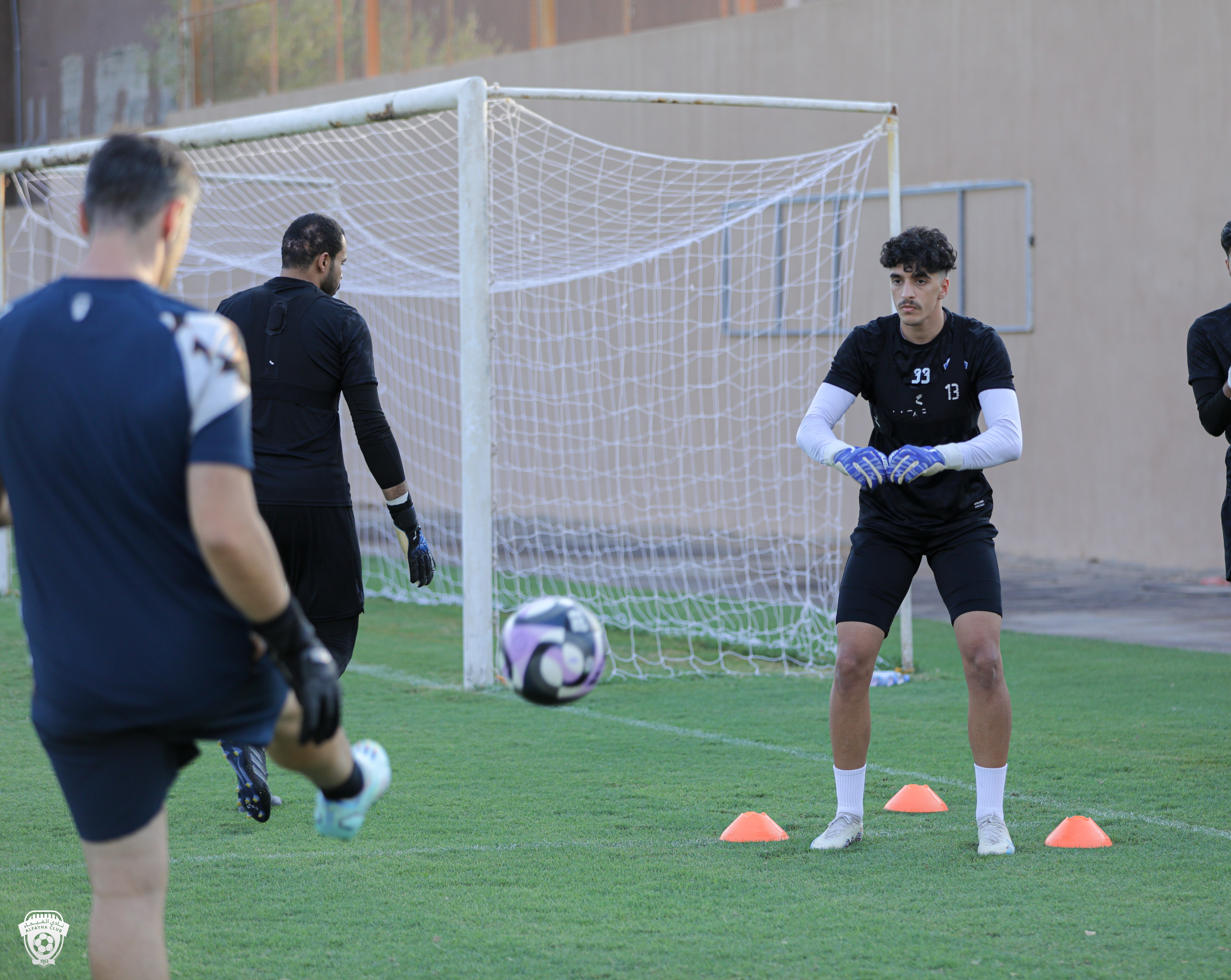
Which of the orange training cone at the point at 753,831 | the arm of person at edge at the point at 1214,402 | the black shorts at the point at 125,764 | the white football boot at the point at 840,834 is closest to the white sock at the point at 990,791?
the white football boot at the point at 840,834

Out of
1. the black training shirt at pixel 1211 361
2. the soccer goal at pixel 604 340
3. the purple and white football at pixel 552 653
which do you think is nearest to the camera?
the purple and white football at pixel 552 653

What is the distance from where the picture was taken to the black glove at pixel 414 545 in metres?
5.34

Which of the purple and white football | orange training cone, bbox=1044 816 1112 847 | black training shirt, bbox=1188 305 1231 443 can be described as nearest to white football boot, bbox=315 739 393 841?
the purple and white football

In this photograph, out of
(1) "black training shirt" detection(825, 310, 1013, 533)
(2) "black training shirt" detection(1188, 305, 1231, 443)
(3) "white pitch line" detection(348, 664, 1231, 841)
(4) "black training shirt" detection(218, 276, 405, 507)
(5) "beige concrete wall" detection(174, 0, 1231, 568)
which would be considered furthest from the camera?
(5) "beige concrete wall" detection(174, 0, 1231, 568)

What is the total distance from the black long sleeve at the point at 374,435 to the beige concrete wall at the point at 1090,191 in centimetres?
796

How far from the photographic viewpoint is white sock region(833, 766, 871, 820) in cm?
477

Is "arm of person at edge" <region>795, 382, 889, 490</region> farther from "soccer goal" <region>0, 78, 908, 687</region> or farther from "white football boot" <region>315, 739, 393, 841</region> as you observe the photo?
"soccer goal" <region>0, 78, 908, 687</region>

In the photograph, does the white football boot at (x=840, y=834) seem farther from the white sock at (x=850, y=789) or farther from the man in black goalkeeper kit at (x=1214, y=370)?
the man in black goalkeeper kit at (x=1214, y=370)

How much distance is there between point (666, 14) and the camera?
16.9m

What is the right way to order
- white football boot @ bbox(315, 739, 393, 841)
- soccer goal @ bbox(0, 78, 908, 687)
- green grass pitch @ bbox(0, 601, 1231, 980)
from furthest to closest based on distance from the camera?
soccer goal @ bbox(0, 78, 908, 687) → green grass pitch @ bbox(0, 601, 1231, 980) → white football boot @ bbox(315, 739, 393, 841)

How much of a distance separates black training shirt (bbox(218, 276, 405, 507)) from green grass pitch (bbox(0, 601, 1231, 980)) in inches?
47.8

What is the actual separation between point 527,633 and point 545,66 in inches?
612

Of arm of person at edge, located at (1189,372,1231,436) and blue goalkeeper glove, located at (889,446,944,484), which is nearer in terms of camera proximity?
blue goalkeeper glove, located at (889,446,944,484)

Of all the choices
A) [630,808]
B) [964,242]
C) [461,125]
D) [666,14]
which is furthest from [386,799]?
[666,14]
